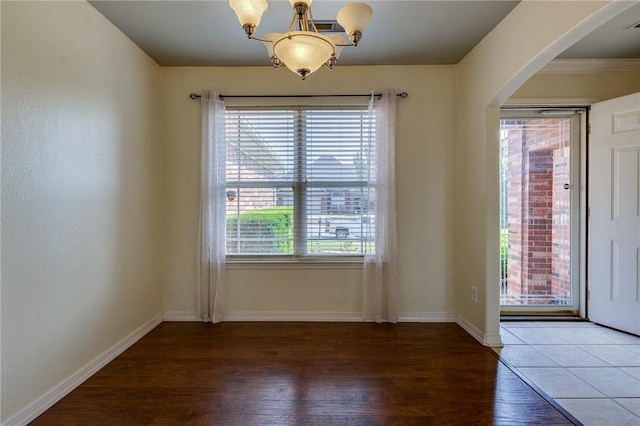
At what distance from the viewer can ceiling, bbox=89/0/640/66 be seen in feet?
6.82

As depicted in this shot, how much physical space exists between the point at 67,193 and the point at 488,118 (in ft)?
10.3

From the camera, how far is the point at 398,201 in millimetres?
2984

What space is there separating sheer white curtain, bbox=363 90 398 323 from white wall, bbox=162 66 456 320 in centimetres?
14

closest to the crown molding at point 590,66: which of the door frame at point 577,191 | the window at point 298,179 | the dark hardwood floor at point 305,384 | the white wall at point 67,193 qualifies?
the door frame at point 577,191

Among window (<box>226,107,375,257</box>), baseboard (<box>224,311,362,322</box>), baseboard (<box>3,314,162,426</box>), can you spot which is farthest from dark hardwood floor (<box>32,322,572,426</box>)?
window (<box>226,107,375,257</box>)

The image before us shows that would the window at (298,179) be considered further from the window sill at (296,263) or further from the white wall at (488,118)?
the white wall at (488,118)

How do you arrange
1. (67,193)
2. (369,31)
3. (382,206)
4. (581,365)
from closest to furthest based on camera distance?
(67,193) → (581,365) → (369,31) → (382,206)

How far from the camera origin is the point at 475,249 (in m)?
2.65

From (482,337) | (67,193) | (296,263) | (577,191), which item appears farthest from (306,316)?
(577,191)

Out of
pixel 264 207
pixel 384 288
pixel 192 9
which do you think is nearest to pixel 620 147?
pixel 384 288

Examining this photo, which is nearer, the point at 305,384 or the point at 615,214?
the point at 305,384

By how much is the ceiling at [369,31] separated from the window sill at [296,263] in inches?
76.6

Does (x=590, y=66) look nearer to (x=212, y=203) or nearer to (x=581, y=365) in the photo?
(x=581, y=365)

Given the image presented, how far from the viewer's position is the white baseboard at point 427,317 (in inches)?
118
